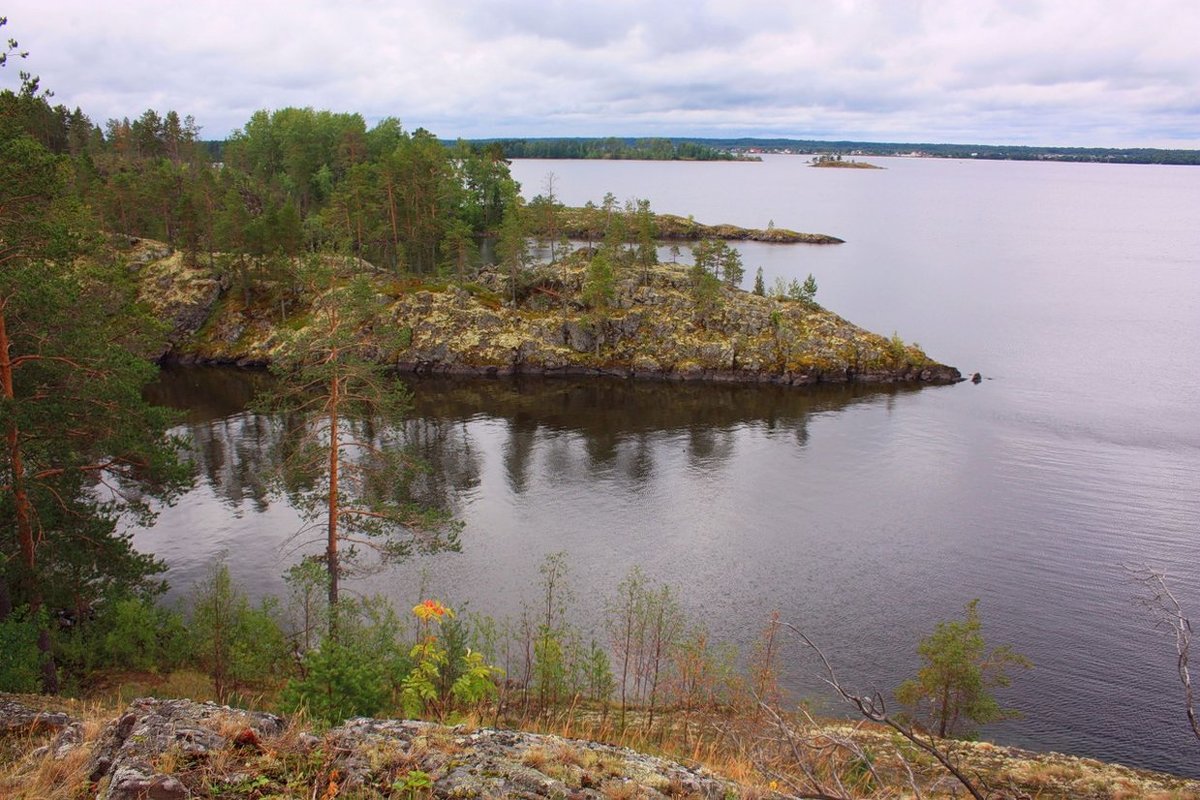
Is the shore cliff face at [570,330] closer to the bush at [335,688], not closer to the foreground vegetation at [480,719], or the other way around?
the foreground vegetation at [480,719]

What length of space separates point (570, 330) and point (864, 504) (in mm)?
39852

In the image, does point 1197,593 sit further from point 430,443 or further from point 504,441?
point 430,443

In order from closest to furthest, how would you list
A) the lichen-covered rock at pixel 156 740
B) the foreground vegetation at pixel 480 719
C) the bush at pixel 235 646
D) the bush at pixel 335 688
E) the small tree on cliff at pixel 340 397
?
the lichen-covered rock at pixel 156 740, the foreground vegetation at pixel 480 719, the bush at pixel 335 688, the small tree on cliff at pixel 340 397, the bush at pixel 235 646

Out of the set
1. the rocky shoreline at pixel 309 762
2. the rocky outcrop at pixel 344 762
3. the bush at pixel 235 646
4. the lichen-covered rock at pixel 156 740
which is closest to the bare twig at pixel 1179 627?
the rocky shoreline at pixel 309 762

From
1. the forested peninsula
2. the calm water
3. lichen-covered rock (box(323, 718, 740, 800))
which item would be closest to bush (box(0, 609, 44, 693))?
lichen-covered rock (box(323, 718, 740, 800))

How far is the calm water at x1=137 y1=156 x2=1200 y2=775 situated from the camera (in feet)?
108

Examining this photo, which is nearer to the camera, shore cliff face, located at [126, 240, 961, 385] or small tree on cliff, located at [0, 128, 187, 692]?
small tree on cliff, located at [0, 128, 187, 692]

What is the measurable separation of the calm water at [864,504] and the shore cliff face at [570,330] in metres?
4.36

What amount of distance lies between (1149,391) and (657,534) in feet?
178

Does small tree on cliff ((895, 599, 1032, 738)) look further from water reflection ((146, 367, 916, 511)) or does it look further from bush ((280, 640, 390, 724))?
water reflection ((146, 367, 916, 511))

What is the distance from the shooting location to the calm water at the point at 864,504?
33000 mm

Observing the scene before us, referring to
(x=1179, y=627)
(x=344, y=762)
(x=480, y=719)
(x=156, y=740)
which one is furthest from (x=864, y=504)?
(x=156, y=740)

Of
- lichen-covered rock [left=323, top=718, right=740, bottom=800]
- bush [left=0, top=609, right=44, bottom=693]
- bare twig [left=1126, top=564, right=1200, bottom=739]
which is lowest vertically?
bush [left=0, top=609, right=44, bottom=693]

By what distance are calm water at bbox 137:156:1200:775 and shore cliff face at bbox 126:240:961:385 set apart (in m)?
4.36
